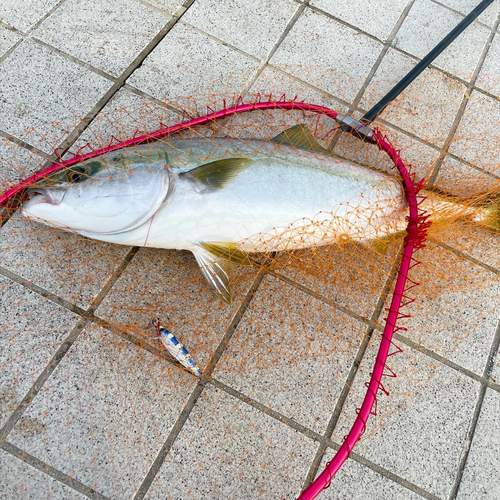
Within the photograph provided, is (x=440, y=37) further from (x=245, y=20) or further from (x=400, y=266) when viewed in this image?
(x=400, y=266)

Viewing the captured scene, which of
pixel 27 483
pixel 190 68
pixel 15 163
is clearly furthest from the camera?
pixel 190 68

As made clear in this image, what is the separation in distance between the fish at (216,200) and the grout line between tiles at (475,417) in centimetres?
111

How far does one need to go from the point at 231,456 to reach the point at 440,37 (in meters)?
3.68

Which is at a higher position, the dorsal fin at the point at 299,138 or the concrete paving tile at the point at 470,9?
the concrete paving tile at the point at 470,9

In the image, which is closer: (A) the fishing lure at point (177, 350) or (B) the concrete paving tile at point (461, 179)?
(A) the fishing lure at point (177, 350)

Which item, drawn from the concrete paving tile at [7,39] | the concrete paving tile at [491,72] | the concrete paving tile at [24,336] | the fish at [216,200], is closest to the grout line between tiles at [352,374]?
the fish at [216,200]

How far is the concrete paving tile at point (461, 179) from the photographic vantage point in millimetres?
3119

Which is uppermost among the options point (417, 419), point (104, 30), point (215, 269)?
point (104, 30)

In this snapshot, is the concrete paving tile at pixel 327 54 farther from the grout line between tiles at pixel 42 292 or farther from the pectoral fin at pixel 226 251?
the grout line between tiles at pixel 42 292

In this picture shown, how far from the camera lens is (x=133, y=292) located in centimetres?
267

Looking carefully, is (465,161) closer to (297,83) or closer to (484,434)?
(297,83)

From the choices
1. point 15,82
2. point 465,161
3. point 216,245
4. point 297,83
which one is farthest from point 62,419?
point 465,161

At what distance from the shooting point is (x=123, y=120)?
3.04 metres

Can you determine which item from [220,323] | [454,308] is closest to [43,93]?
[220,323]
